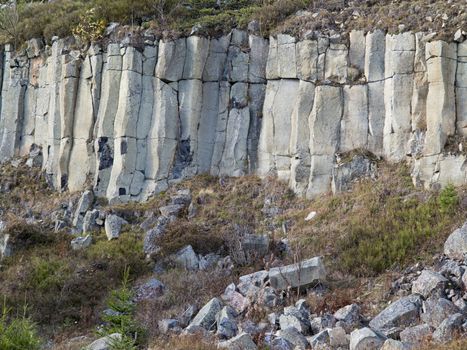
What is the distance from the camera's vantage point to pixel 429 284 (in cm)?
1434

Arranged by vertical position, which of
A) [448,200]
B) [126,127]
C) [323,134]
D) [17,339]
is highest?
[126,127]

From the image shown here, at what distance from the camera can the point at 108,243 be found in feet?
66.6

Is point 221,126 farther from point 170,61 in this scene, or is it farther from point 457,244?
point 457,244

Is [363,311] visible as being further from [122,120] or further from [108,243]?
[122,120]

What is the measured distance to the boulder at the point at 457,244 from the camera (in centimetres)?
1559

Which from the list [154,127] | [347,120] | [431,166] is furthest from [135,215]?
[431,166]

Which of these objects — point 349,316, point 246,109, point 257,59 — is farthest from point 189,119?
point 349,316

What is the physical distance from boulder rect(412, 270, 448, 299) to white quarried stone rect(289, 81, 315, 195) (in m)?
7.57

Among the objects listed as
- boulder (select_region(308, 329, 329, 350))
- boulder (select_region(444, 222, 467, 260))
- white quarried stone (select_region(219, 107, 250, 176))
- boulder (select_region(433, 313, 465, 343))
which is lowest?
boulder (select_region(308, 329, 329, 350))

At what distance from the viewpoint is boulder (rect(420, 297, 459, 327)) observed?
13086 mm

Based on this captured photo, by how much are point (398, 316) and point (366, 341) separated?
5.01 ft

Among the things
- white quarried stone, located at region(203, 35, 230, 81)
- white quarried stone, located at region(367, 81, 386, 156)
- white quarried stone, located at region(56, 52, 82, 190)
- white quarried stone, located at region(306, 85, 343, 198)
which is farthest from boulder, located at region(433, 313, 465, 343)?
white quarried stone, located at region(56, 52, 82, 190)

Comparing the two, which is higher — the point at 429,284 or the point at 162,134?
the point at 162,134

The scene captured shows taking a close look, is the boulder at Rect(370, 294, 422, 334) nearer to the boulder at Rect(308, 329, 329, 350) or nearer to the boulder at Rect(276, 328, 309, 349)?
the boulder at Rect(308, 329, 329, 350)
